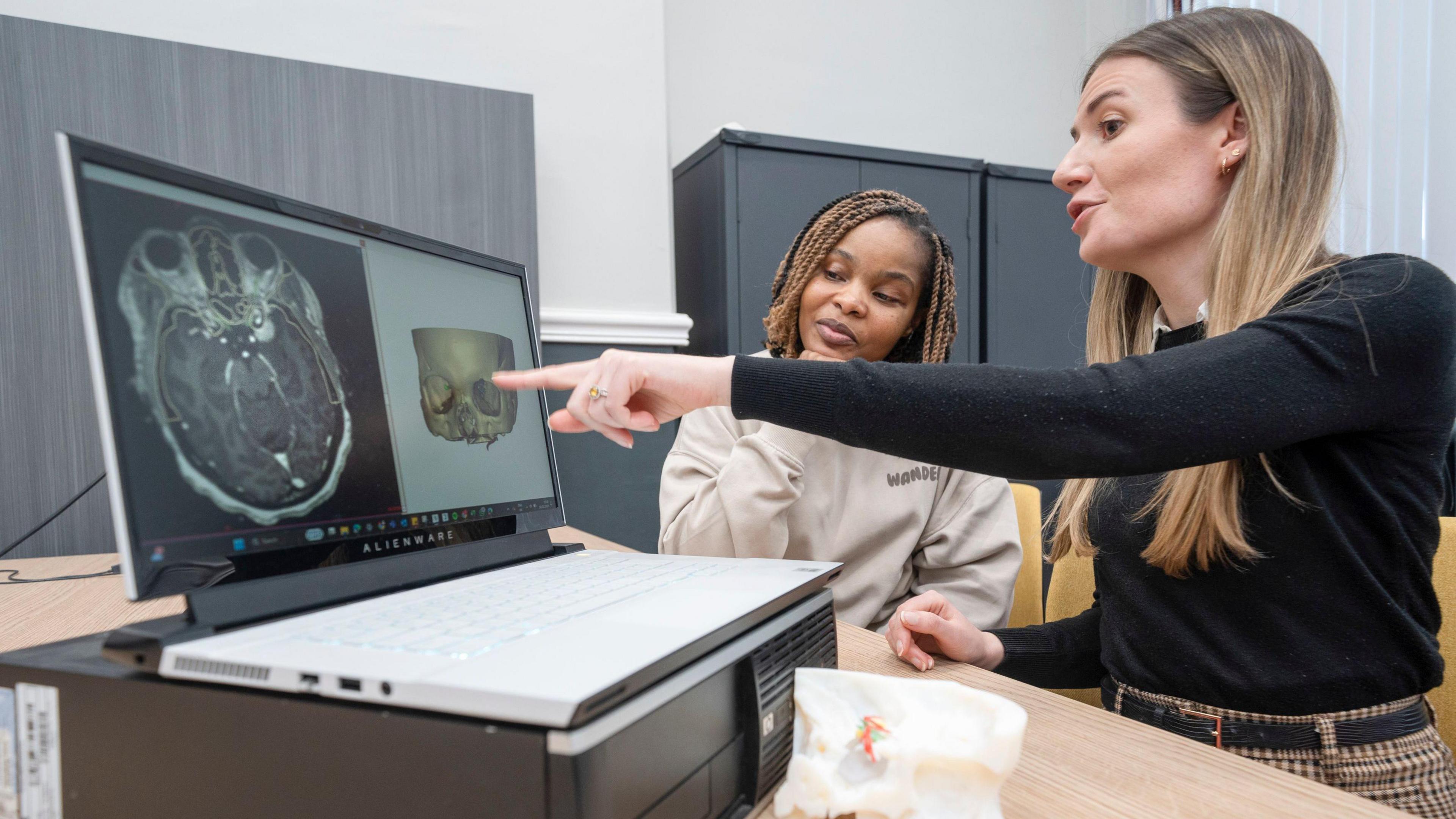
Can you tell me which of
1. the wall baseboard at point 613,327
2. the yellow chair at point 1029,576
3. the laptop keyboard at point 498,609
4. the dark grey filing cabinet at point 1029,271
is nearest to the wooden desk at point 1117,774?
the laptop keyboard at point 498,609

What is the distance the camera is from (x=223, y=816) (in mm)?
321

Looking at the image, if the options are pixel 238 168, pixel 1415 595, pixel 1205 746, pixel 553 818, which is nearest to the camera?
pixel 553 818

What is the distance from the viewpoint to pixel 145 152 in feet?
4.10

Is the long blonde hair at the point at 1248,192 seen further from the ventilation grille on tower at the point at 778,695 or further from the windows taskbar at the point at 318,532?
the windows taskbar at the point at 318,532

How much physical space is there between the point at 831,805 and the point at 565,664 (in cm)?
16

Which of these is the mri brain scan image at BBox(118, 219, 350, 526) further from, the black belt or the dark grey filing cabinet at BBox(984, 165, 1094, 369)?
the dark grey filing cabinet at BBox(984, 165, 1094, 369)

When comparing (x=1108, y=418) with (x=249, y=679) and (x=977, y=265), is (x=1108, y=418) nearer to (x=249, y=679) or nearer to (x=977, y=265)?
(x=249, y=679)

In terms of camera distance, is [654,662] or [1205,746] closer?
[654,662]

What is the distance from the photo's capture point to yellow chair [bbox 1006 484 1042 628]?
1195mm

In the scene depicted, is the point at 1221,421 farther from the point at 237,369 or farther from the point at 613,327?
the point at 613,327

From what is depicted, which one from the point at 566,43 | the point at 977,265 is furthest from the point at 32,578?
the point at 977,265

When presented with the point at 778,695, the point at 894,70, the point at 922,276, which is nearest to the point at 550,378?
the point at 778,695

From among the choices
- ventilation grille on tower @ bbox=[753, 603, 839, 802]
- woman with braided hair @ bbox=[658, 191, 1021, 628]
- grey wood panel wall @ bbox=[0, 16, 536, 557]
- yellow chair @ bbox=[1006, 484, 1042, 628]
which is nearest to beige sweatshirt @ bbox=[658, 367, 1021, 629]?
woman with braided hair @ bbox=[658, 191, 1021, 628]

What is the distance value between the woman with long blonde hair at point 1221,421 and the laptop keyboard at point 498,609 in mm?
109
